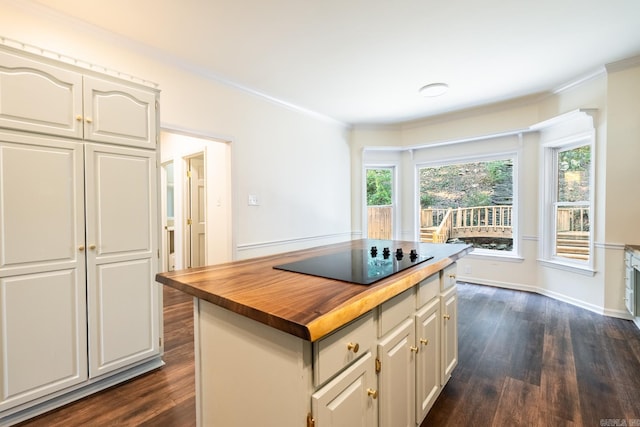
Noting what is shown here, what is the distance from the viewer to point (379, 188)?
5.29 meters

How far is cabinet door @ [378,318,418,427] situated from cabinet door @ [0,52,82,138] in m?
2.22

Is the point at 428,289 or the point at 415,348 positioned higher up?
the point at 428,289

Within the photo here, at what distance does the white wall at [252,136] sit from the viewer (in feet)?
7.13

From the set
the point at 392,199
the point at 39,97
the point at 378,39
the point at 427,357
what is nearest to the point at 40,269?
the point at 39,97

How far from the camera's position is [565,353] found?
2.40 m

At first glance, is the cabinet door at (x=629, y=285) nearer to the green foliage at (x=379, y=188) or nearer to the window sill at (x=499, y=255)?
the window sill at (x=499, y=255)

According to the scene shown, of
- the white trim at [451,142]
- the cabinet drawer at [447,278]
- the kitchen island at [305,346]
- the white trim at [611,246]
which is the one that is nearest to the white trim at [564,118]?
the white trim at [451,142]

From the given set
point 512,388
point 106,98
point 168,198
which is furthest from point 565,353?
point 168,198

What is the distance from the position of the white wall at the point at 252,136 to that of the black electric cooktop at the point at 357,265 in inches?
71.6

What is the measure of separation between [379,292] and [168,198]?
540cm

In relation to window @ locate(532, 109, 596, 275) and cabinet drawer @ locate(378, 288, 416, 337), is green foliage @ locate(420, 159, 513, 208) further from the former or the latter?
cabinet drawer @ locate(378, 288, 416, 337)

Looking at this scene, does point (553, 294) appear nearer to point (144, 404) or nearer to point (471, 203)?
point (471, 203)

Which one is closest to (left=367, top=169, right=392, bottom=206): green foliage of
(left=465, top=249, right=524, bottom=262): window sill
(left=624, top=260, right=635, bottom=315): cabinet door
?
(left=465, top=249, right=524, bottom=262): window sill

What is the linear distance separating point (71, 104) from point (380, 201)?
4427mm
